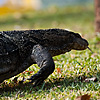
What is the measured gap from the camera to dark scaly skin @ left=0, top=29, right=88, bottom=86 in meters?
3.05

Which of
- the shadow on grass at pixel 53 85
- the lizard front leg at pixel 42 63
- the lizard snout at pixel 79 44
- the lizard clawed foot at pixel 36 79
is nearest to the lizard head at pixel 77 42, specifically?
the lizard snout at pixel 79 44

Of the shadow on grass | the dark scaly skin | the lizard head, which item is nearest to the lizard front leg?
the dark scaly skin

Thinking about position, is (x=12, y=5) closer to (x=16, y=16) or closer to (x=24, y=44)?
(x=16, y=16)

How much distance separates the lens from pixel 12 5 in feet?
75.9

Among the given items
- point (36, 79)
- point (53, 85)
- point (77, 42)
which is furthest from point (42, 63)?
point (77, 42)

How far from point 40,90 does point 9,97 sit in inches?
15.7

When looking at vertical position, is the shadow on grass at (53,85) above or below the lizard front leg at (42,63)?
below

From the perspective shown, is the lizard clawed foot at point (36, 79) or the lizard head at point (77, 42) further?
the lizard head at point (77, 42)

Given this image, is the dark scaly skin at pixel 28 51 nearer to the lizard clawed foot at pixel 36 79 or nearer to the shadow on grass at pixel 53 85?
the lizard clawed foot at pixel 36 79

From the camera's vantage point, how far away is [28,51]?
318cm

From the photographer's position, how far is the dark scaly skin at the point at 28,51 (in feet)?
10.00

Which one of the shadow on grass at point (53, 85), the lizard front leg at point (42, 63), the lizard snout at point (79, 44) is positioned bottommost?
the shadow on grass at point (53, 85)

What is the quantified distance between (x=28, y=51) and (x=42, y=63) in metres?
0.28

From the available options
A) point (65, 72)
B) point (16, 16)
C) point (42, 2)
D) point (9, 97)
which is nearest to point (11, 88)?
point (9, 97)
